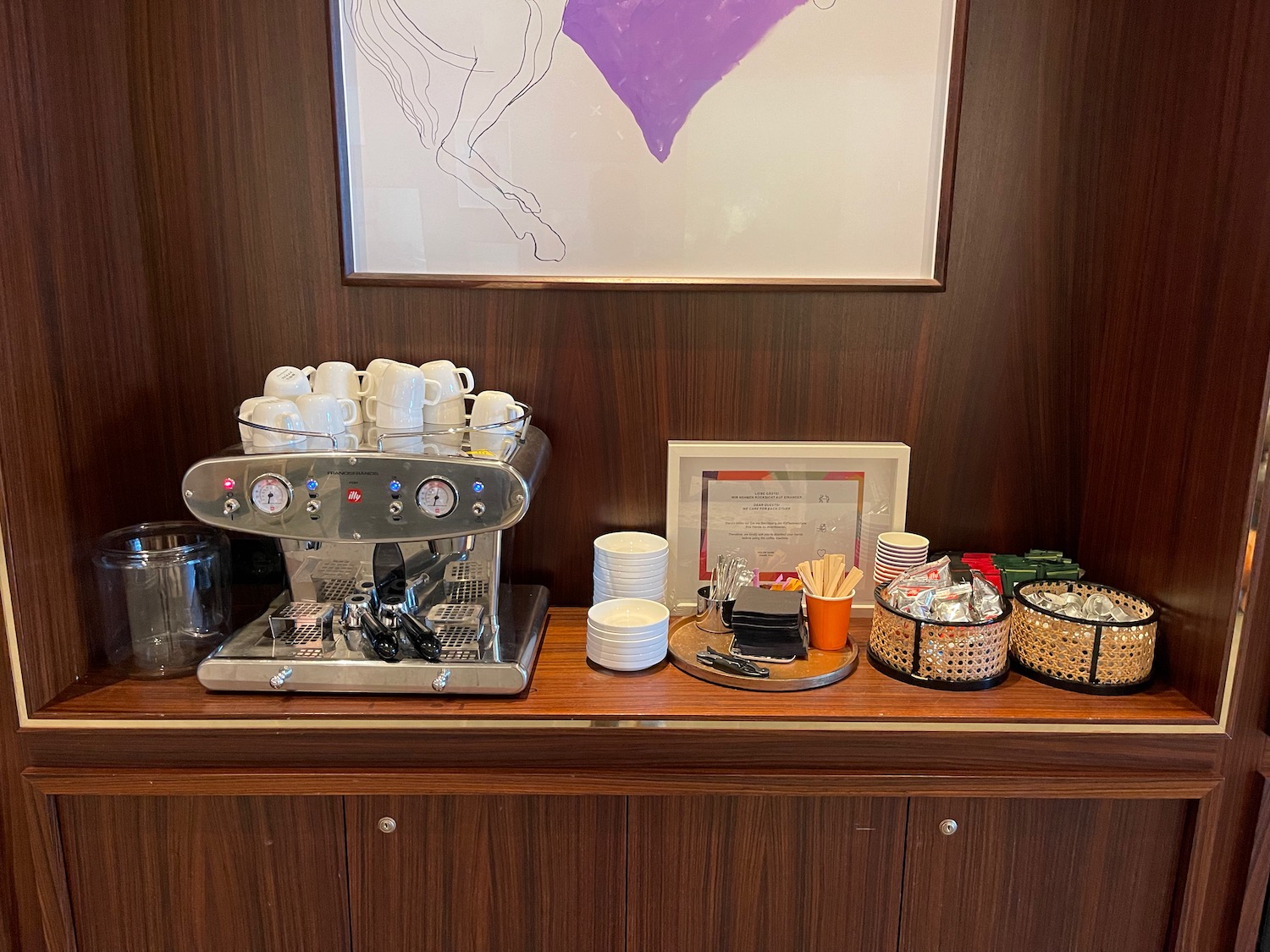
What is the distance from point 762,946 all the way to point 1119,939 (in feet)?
1.77

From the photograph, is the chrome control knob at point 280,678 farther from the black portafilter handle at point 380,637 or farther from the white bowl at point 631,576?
the white bowl at point 631,576

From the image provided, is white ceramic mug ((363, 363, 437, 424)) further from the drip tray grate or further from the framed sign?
the framed sign

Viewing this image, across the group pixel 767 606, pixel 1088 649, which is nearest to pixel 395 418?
pixel 767 606

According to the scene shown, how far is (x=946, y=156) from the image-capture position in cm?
145

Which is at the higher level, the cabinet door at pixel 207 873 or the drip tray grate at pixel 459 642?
the drip tray grate at pixel 459 642

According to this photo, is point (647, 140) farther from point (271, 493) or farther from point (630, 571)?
point (271, 493)

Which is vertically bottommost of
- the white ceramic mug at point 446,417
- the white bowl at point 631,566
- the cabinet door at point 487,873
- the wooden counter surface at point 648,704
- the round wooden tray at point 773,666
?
the cabinet door at point 487,873

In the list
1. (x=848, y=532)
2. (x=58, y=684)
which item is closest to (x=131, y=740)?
(x=58, y=684)

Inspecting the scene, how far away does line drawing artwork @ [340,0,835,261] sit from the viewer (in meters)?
1.40

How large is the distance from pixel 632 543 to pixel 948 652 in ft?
1.81

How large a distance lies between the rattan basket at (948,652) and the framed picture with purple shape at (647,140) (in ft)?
1.94

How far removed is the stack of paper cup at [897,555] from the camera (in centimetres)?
147

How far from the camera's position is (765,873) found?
1.27 m

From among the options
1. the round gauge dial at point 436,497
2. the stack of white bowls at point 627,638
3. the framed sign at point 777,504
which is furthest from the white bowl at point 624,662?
the round gauge dial at point 436,497
